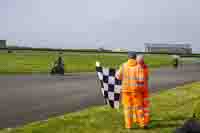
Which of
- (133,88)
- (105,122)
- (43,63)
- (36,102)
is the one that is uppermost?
(133,88)

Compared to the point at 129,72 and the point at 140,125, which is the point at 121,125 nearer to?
the point at 140,125

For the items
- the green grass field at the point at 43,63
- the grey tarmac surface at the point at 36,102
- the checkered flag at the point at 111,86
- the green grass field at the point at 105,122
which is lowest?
the green grass field at the point at 43,63

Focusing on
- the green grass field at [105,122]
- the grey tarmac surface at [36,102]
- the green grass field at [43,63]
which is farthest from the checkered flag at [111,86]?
the green grass field at [43,63]

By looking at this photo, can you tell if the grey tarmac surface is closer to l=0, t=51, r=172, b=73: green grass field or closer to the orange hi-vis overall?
the orange hi-vis overall

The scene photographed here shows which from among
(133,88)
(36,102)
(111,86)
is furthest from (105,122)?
(36,102)

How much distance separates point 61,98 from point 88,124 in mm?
5861

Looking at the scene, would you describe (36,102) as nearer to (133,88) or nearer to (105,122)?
(105,122)

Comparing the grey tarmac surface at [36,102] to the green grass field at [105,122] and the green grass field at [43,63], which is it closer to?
the green grass field at [105,122]

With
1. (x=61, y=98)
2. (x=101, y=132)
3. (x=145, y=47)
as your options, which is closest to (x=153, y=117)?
(x=101, y=132)

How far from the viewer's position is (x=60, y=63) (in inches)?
1198

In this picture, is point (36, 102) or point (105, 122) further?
point (36, 102)

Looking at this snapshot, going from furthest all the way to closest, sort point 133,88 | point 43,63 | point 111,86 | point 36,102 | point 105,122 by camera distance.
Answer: point 43,63
point 36,102
point 111,86
point 105,122
point 133,88

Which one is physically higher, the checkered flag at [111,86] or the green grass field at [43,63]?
the checkered flag at [111,86]

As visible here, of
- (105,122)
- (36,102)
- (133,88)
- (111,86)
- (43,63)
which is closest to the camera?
(133,88)
